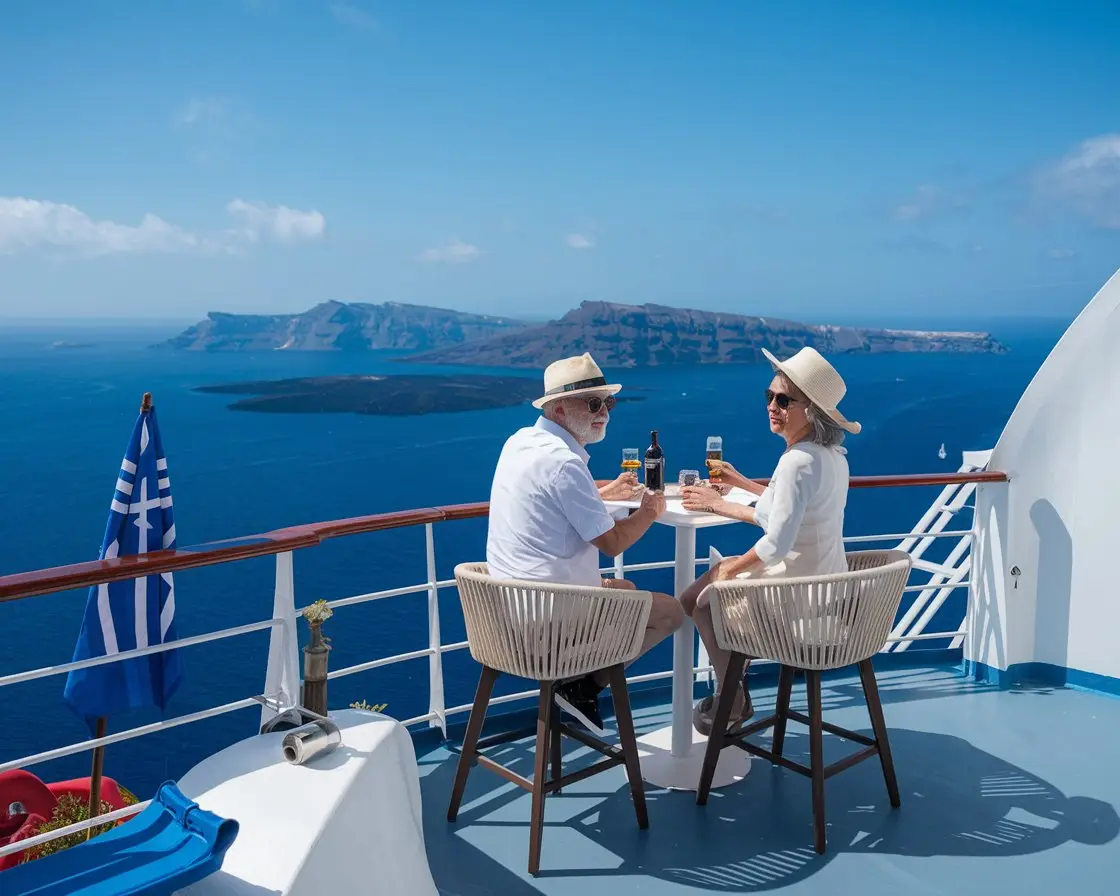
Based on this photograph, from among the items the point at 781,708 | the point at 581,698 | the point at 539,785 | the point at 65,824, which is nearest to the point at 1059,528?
the point at 781,708

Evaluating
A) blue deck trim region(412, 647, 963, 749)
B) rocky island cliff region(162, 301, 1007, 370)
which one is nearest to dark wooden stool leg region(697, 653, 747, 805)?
blue deck trim region(412, 647, 963, 749)

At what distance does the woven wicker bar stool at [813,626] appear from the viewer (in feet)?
7.93

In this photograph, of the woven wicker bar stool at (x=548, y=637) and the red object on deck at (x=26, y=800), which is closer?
the woven wicker bar stool at (x=548, y=637)

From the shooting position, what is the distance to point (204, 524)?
154 ft

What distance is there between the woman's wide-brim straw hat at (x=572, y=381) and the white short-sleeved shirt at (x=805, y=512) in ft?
1.56

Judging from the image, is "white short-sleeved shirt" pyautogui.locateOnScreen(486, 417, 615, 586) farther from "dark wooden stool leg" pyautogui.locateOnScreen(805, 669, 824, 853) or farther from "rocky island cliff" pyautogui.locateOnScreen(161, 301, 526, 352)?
"rocky island cliff" pyautogui.locateOnScreen(161, 301, 526, 352)

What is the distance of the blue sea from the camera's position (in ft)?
110

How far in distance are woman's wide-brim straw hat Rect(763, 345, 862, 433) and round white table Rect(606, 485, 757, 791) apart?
452 mm

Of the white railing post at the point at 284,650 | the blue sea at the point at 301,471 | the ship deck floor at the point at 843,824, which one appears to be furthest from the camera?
the blue sea at the point at 301,471

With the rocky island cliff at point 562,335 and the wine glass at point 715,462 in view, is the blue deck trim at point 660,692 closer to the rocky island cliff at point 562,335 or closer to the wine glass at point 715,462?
the wine glass at point 715,462

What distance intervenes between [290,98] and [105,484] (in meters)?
26.4

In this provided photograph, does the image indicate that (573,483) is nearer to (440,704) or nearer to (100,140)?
(440,704)

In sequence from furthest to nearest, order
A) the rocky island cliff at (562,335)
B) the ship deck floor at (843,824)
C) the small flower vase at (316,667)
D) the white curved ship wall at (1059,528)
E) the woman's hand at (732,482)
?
the rocky island cliff at (562,335)
the white curved ship wall at (1059,528)
the woman's hand at (732,482)
the ship deck floor at (843,824)
the small flower vase at (316,667)

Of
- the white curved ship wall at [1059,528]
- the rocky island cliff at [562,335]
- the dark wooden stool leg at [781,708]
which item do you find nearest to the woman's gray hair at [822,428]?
the dark wooden stool leg at [781,708]
